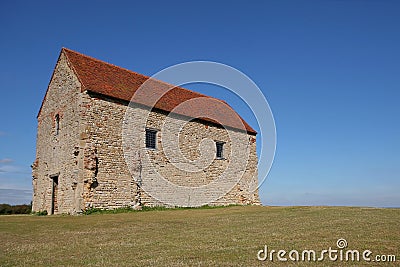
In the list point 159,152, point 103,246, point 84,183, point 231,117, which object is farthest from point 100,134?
point 231,117

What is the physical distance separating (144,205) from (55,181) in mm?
5920

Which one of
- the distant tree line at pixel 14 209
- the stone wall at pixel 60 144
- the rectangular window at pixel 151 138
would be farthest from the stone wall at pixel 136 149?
the distant tree line at pixel 14 209

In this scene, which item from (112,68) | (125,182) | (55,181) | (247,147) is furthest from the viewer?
(247,147)

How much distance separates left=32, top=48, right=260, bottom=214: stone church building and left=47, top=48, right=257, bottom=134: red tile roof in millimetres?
91

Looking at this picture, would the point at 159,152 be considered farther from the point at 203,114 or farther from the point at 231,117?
the point at 231,117

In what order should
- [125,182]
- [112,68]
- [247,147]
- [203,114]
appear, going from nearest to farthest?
[125,182] → [112,68] → [203,114] → [247,147]

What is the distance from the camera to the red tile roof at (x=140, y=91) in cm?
2218

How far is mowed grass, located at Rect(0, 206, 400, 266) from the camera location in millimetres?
7836

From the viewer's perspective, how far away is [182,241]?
10195 mm

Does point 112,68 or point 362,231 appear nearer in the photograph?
point 362,231

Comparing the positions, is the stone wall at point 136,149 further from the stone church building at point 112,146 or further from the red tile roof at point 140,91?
the red tile roof at point 140,91

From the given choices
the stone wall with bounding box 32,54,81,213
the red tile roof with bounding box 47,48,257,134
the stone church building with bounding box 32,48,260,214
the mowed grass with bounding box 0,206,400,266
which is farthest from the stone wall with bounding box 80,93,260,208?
the mowed grass with bounding box 0,206,400,266

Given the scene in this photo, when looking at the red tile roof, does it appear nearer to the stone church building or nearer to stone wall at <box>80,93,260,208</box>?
the stone church building

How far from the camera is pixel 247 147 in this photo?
3159 centimetres
